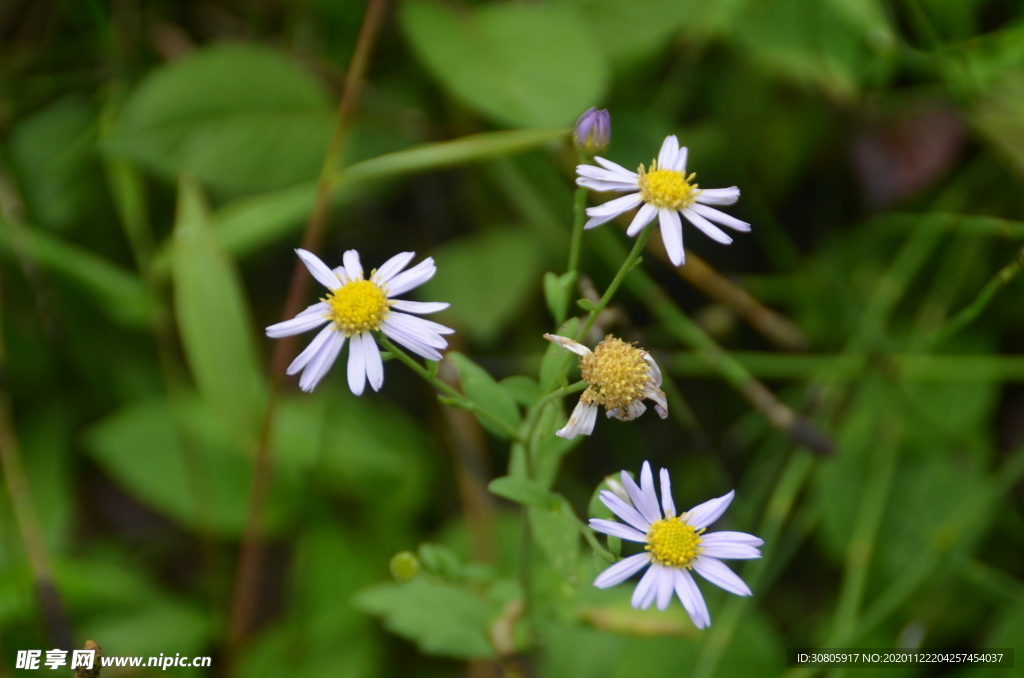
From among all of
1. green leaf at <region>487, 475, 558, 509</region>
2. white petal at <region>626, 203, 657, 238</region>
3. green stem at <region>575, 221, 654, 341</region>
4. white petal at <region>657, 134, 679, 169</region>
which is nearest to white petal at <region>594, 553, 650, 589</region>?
green leaf at <region>487, 475, 558, 509</region>

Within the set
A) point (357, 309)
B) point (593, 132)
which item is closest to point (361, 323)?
point (357, 309)

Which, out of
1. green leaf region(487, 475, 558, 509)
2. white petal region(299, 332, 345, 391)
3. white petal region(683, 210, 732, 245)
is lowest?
green leaf region(487, 475, 558, 509)

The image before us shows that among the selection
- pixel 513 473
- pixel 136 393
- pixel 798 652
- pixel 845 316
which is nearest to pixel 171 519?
pixel 136 393

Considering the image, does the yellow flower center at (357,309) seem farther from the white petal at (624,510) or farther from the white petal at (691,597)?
the white petal at (691,597)

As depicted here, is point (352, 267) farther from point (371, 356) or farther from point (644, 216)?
point (644, 216)

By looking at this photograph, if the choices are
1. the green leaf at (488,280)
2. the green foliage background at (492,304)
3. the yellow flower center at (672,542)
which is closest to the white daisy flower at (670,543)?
the yellow flower center at (672,542)

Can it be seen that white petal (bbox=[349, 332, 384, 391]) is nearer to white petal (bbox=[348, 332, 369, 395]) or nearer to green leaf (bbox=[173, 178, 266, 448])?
white petal (bbox=[348, 332, 369, 395])

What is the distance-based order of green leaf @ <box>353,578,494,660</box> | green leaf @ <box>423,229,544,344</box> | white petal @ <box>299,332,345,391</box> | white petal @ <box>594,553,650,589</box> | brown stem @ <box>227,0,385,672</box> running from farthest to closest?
green leaf @ <box>423,229,544,344</box> < brown stem @ <box>227,0,385,672</box> < green leaf @ <box>353,578,494,660</box> < white petal @ <box>299,332,345,391</box> < white petal @ <box>594,553,650,589</box>
